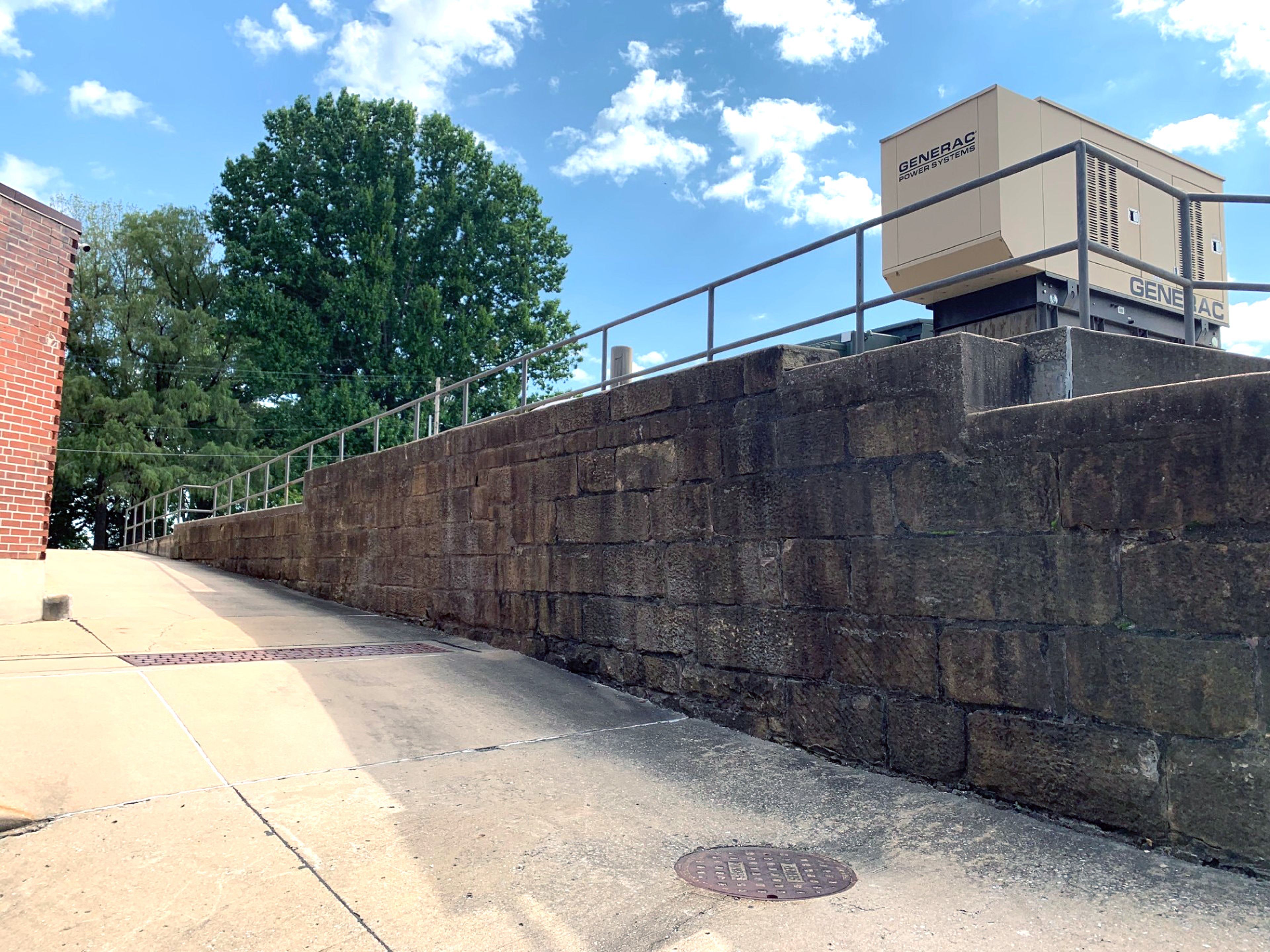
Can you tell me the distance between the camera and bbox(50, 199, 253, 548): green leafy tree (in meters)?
26.9

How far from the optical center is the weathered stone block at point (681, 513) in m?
5.78

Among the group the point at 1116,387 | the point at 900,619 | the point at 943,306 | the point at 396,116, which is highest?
the point at 396,116

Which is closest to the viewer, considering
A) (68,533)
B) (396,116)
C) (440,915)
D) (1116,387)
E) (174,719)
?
(440,915)

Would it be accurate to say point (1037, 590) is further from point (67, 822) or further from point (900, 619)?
point (67, 822)

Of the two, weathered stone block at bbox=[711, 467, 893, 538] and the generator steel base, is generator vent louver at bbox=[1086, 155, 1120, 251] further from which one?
weathered stone block at bbox=[711, 467, 893, 538]

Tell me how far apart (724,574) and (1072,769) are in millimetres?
2332

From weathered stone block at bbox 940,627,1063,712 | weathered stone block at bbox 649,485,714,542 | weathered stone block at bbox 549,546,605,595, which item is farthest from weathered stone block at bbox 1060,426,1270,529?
weathered stone block at bbox 549,546,605,595

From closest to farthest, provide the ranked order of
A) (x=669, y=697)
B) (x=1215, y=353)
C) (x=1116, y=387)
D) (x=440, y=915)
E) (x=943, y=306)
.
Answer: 1. (x=440, y=915)
2. (x=1116, y=387)
3. (x=1215, y=353)
4. (x=669, y=697)
5. (x=943, y=306)

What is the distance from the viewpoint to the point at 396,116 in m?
26.1

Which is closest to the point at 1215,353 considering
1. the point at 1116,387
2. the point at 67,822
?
the point at 1116,387

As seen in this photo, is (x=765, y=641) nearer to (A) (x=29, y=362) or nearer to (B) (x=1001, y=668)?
(B) (x=1001, y=668)

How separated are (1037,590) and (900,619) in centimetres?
75

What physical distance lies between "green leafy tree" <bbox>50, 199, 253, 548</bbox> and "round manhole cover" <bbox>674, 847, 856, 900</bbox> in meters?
26.6

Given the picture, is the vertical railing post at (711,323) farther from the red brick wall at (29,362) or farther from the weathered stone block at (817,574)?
the red brick wall at (29,362)
